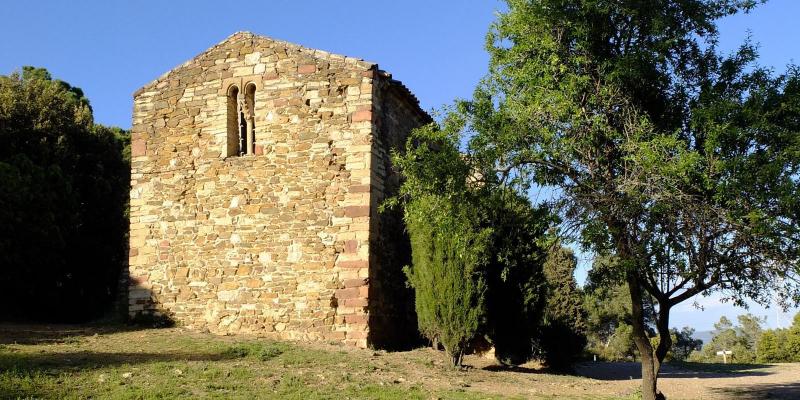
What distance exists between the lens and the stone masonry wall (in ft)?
50.6

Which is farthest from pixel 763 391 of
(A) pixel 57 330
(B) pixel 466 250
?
(A) pixel 57 330

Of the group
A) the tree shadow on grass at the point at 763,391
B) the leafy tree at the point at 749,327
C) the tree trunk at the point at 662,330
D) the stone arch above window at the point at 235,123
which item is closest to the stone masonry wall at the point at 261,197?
the stone arch above window at the point at 235,123

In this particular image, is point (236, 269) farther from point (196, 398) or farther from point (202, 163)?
point (196, 398)

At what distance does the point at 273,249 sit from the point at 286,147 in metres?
2.28

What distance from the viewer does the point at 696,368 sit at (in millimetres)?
23328

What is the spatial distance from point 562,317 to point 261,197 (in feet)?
30.3

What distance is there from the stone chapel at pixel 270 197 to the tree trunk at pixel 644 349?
541cm

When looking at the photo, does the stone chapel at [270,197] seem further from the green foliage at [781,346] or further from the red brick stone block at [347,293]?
the green foliage at [781,346]

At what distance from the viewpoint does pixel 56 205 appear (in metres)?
20.9

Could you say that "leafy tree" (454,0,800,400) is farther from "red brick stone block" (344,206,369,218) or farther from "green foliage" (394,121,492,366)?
"red brick stone block" (344,206,369,218)

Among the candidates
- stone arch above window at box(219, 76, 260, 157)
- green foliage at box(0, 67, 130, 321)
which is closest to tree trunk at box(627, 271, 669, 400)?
stone arch above window at box(219, 76, 260, 157)

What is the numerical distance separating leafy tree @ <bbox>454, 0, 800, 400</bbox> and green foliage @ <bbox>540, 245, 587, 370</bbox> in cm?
625

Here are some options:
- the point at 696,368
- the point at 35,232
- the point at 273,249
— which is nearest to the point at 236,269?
the point at 273,249

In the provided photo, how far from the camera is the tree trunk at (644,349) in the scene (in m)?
11.9
